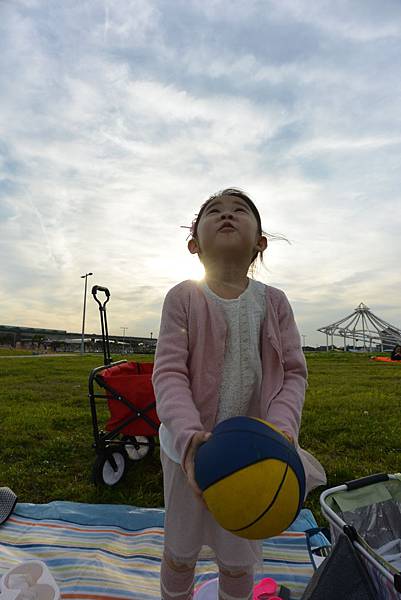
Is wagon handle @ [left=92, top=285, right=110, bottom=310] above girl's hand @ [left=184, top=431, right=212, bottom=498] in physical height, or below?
above

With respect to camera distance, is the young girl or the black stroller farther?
the black stroller

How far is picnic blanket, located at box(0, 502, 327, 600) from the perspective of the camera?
2438 mm

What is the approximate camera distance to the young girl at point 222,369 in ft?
5.66

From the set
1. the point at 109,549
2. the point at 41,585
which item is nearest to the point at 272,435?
the point at 41,585

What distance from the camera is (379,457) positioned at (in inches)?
188

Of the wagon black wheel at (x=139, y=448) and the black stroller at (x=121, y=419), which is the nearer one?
the black stroller at (x=121, y=419)

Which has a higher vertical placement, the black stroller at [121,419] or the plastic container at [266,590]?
the black stroller at [121,419]

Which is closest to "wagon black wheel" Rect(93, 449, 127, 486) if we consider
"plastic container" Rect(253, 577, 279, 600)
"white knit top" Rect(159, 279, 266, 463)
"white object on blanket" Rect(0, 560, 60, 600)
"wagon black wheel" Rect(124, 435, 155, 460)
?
"wagon black wheel" Rect(124, 435, 155, 460)

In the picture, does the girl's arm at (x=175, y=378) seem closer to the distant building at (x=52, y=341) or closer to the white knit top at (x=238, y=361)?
the white knit top at (x=238, y=361)

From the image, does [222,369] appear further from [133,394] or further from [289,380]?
[133,394]

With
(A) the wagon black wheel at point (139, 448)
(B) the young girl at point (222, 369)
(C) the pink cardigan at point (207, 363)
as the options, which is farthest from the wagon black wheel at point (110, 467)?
(C) the pink cardigan at point (207, 363)

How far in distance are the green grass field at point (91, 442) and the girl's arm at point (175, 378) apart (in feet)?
7.61

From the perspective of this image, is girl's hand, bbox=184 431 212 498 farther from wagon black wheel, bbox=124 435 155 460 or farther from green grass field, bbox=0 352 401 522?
wagon black wheel, bbox=124 435 155 460

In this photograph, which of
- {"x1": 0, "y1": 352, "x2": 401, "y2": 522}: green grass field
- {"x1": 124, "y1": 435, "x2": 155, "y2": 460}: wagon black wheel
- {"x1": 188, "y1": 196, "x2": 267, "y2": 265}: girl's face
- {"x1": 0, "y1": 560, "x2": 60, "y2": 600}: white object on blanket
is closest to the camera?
{"x1": 188, "y1": 196, "x2": 267, "y2": 265}: girl's face
